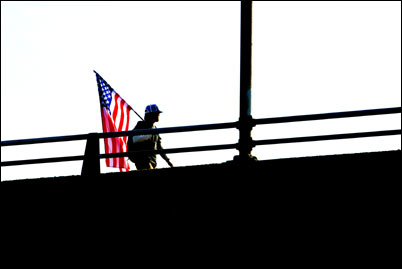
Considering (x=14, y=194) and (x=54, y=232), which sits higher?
(x=14, y=194)

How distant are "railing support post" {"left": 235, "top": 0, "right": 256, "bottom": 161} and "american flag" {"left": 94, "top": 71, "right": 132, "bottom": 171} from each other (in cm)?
230

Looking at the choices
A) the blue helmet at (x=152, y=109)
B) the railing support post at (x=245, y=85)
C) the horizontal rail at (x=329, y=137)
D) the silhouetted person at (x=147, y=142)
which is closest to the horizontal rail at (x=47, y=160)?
the silhouetted person at (x=147, y=142)

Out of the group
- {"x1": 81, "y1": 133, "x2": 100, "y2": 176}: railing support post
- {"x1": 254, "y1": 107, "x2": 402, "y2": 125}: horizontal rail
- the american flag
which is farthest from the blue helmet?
{"x1": 254, "y1": 107, "x2": 402, "y2": 125}: horizontal rail

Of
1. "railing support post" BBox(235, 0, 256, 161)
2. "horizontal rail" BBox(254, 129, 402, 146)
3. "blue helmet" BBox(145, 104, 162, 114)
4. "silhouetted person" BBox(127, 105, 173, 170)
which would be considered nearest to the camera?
"horizontal rail" BBox(254, 129, 402, 146)

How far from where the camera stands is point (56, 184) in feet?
25.8

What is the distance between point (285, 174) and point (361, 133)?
3.29 ft

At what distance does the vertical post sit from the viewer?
7523mm

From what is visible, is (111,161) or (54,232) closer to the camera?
(54,232)

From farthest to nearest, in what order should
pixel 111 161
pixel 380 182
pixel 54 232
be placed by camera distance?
1. pixel 111 161
2. pixel 54 232
3. pixel 380 182

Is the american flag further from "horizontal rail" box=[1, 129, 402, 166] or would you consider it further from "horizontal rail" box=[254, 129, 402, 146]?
"horizontal rail" box=[254, 129, 402, 146]

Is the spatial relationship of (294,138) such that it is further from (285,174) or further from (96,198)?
(96,198)

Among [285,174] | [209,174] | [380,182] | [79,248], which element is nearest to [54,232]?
[79,248]

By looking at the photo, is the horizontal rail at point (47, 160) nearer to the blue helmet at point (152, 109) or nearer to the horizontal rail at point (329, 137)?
the blue helmet at point (152, 109)

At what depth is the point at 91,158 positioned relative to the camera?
26.0 ft
